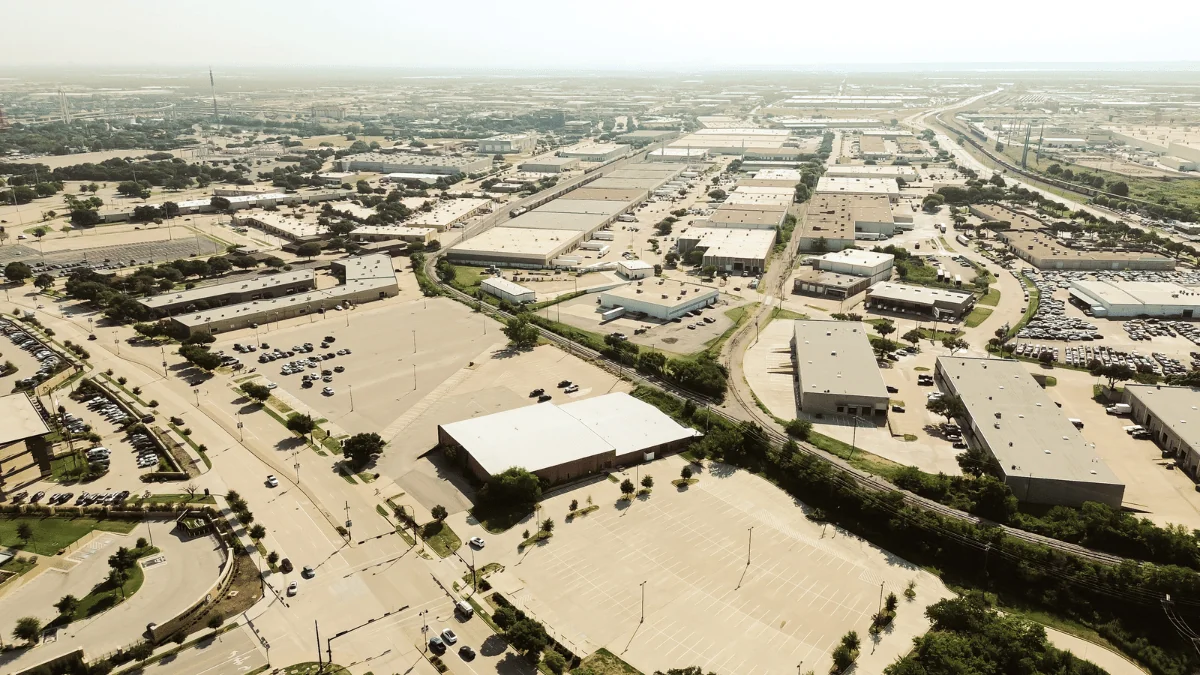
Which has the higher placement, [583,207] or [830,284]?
[583,207]

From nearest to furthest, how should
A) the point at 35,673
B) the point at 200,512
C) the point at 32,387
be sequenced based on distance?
the point at 35,673
the point at 200,512
the point at 32,387

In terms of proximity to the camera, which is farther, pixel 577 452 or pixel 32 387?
pixel 32 387

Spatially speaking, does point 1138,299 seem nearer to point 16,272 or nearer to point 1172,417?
point 1172,417

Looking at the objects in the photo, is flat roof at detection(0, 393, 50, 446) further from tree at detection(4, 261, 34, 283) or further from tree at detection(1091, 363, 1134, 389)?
tree at detection(1091, 363, 1134, 389)

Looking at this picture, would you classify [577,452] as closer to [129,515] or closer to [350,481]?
[350,481]

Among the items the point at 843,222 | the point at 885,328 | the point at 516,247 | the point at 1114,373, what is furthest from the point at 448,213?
the point at 1114,373

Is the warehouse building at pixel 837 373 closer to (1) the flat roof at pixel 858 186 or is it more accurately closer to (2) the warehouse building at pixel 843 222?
(2) the warehouse building at pixel 843 222

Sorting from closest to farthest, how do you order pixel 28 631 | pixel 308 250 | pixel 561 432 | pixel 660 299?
pixel 28 631
pixel 561 432
pixel 660 299
pixel 308 250

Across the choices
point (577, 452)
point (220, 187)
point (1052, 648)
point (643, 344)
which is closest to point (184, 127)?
point (220, 187)

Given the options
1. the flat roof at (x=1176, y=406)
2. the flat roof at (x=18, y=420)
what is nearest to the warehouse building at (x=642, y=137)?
the flat roof at (x=1176, y=406)
